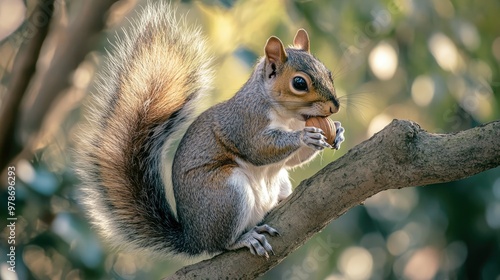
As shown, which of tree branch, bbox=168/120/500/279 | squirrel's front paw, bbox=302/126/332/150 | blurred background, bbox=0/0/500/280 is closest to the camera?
tree branch, bbox=168/120/500/279

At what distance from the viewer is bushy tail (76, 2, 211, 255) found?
255cm

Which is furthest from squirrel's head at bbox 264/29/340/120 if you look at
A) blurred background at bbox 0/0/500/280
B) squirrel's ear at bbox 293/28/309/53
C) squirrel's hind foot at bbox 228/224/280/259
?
blurred background at bbox 0/0/500/280

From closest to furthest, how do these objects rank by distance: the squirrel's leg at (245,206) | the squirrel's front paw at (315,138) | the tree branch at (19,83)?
the squirrel's front paw at (315,138) < the squirrel's leg at (245,206) < the tree branch at (19,83)

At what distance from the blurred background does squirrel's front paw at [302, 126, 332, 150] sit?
566mm

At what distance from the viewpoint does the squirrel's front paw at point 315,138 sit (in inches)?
86.4

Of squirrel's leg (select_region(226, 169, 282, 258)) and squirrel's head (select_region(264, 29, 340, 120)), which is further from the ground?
squirrel's head (select_region(264, 29, 340, 120))

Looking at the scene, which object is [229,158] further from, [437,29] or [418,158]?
[437,29]

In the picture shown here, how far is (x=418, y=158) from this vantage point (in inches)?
78.1

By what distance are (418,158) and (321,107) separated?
13.4 inches

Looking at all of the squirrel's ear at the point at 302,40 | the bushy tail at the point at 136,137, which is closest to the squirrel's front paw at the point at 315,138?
the squirrel's ear at the point at 302,40

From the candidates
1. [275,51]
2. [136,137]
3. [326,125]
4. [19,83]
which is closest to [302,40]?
[275,51]

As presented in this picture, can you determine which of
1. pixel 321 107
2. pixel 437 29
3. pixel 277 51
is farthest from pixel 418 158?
pixel 437 29

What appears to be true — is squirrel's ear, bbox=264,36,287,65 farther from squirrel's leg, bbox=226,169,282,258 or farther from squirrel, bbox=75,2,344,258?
squirrel's leg, bbox=226,169,282,258

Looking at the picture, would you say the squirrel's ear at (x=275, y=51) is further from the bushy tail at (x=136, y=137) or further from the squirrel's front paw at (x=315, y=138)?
the bushy tail at (x=136, y=137)
